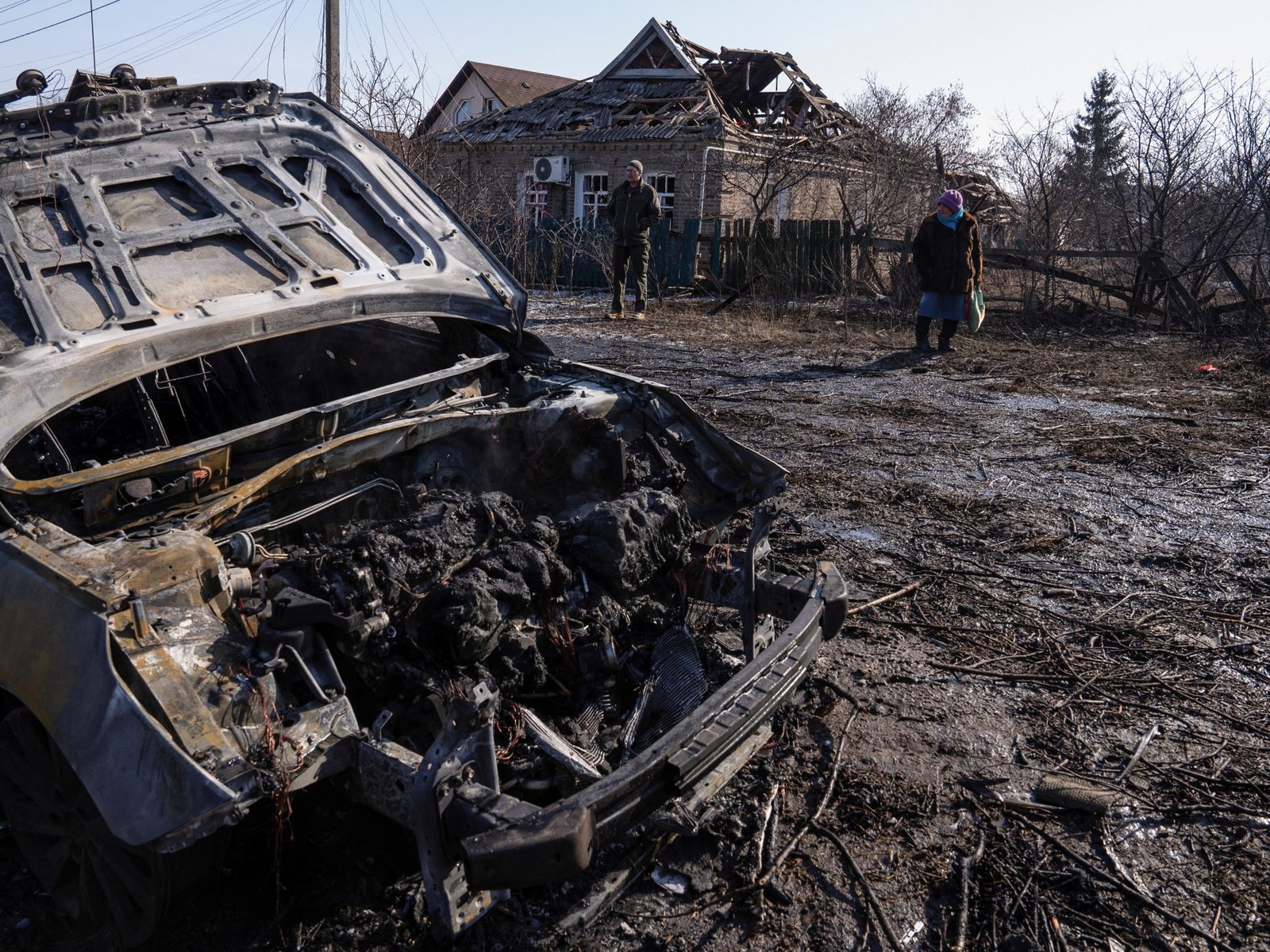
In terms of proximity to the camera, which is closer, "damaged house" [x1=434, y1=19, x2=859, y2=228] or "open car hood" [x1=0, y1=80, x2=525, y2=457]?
"open car hood" [x1=0, y1=80, x2=525, y2=457]

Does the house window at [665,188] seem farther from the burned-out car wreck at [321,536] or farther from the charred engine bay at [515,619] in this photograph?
the charred engine bay at [515,619]

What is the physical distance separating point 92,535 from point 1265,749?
391 cm

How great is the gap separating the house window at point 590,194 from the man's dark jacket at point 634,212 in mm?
8272

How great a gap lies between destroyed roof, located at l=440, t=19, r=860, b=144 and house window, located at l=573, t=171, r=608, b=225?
2.94ft

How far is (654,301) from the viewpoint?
1580 cm

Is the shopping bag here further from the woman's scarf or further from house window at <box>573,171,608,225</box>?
house window at <box>573,171,608,225</box>

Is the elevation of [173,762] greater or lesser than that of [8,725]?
greater

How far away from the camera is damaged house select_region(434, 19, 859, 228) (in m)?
20.0

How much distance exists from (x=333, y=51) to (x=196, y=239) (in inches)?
474

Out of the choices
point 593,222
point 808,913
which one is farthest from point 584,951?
point 593,222

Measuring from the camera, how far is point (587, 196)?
2197cm

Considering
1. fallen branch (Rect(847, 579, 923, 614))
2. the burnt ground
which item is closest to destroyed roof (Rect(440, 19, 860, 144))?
the burnt ground

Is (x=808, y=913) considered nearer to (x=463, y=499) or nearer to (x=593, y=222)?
(x=463, y=499)

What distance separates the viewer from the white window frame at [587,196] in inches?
850
